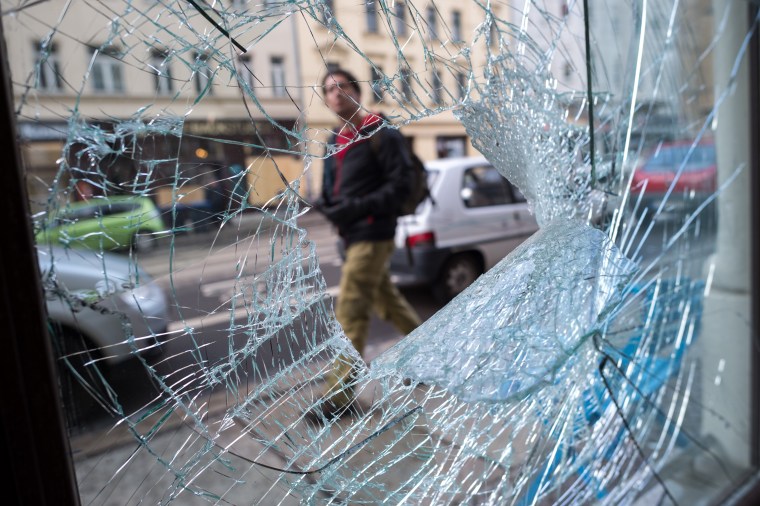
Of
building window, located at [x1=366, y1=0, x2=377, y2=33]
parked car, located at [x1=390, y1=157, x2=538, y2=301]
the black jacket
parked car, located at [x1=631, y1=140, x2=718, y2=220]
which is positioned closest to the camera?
building window, located at [x1=366, y1=0, x2=377, y2=33]

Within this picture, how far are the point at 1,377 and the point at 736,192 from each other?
1.78m

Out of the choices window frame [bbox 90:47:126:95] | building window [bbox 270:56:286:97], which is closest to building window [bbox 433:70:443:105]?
building window [bbox 270:56:286:97]

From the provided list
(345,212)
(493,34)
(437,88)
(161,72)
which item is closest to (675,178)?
(493,34)

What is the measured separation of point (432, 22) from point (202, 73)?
41 cm

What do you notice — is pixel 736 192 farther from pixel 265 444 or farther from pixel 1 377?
pixel 1 377

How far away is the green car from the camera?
0.63 metres

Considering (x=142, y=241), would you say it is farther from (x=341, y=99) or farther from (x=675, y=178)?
(x=675, y=178)

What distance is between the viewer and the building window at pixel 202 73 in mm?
741

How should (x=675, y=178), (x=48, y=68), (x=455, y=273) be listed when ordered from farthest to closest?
(x=455, y=273) → (x=675, y=178) → (x=48, y=68)

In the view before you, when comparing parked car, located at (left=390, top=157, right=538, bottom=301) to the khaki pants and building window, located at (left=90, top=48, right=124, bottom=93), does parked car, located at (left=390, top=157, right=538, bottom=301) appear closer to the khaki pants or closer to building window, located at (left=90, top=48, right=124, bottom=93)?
the khaki pants

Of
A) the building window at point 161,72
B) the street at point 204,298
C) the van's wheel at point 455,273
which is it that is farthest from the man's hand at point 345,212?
the van's wheel at point 455,273

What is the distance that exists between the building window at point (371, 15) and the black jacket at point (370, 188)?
0.88 m

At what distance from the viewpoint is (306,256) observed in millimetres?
902

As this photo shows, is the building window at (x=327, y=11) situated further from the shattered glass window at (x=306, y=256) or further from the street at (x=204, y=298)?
the street at (x=204, y=298)
